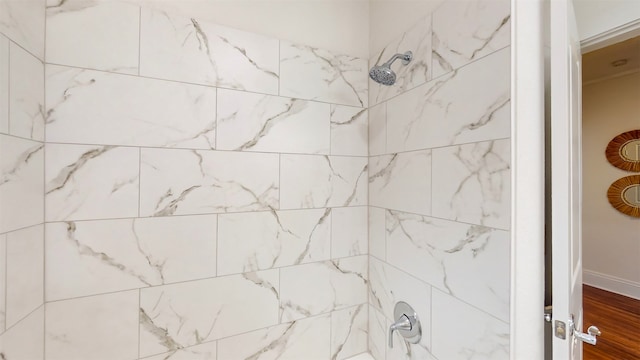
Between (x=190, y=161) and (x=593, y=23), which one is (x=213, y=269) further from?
(x=593, y=23)

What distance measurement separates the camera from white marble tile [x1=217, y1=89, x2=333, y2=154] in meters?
1.19

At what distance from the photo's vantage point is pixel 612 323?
98.1 inches

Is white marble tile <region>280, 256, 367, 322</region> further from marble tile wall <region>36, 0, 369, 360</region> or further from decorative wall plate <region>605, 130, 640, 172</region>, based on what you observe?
decorative wall plate <region>605, 130, 640, 172</region>

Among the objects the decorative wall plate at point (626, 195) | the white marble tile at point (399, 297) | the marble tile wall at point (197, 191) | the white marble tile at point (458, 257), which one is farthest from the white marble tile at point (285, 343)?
the decorative wall plate at point (626, 195)

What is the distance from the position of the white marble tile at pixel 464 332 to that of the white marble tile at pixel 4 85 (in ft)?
4.97

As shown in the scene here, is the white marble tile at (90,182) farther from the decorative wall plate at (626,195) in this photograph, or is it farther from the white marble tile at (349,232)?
the decorative wall plate at (626,195)

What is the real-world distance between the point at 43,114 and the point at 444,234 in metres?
1.51

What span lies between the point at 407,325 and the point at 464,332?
0.91 feet

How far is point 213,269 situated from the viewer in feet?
3.82

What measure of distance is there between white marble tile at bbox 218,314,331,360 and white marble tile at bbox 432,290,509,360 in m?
0.58

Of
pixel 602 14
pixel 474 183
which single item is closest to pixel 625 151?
pixel 602 14

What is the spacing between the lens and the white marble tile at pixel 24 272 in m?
0.78

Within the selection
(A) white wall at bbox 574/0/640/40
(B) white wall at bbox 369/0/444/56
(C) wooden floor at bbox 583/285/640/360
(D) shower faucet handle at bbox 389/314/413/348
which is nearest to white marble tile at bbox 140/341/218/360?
(D) shower faucet handle at bbox 389/314/413/348

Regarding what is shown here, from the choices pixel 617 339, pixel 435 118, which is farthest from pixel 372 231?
pixel 617 339
